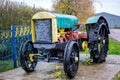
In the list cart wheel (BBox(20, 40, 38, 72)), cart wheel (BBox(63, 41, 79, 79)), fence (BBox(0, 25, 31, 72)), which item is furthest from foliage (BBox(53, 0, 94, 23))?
cart wheel (BBox(63, 41, 79, 79))

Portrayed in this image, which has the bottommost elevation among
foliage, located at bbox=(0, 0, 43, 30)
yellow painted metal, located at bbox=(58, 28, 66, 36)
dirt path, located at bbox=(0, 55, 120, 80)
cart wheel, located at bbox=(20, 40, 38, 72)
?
dirt path, located at bbox=(0, 55, 120, 80)

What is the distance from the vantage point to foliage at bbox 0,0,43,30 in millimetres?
12617

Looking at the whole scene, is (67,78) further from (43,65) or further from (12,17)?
(12,17)

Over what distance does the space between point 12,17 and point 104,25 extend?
4789 millimetres

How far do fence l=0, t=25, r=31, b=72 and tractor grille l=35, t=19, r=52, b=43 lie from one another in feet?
5.10

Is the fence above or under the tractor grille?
under

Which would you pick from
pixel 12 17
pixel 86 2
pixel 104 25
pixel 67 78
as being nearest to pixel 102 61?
pixel 104 25

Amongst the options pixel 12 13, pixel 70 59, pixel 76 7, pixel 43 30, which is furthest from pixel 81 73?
pixel 76 7

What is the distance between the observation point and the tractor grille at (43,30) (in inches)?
319

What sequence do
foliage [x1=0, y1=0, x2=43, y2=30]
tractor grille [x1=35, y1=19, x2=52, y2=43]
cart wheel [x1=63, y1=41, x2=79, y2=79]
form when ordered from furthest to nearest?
foliage [x1=0, y1=0, x2=43, y2=30], tractor grille [x1=35, y1=19, x2=52, y2=43], cart wheel [x1=63, y1=41, x2=79, y2=79]

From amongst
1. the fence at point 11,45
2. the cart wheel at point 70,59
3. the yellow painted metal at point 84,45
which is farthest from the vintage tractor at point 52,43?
the fence at point 11,45

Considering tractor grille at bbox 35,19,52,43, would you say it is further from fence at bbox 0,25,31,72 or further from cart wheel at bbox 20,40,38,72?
fence at bbox 0,25,31,72

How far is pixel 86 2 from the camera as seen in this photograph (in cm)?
3444

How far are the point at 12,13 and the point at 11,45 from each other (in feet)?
11.7
